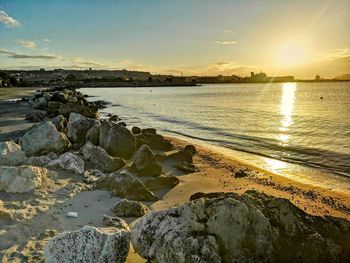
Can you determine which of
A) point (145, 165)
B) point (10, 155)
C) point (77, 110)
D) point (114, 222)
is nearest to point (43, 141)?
point (10, 155)

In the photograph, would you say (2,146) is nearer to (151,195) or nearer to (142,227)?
(151,195)

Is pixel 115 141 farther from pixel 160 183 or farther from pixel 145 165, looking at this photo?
pixel 160 183

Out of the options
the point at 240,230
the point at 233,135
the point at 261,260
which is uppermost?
the point at 240,230

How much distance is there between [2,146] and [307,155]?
13.9m

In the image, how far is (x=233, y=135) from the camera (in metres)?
24.3

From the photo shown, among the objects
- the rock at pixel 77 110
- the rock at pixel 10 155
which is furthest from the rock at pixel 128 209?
the rock at pixel 77 110

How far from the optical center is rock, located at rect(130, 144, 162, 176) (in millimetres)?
11310

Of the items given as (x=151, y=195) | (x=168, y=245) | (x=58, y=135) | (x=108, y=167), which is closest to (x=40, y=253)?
(x=168, y=245)

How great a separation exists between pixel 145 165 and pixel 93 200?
3195mm

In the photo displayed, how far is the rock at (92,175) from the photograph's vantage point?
384 inches

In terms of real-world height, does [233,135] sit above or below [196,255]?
below

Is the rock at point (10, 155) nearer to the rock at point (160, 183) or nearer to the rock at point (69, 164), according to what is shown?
the rock at point (69, 164)

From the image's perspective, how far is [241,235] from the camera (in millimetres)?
4824

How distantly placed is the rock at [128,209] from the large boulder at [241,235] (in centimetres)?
230
